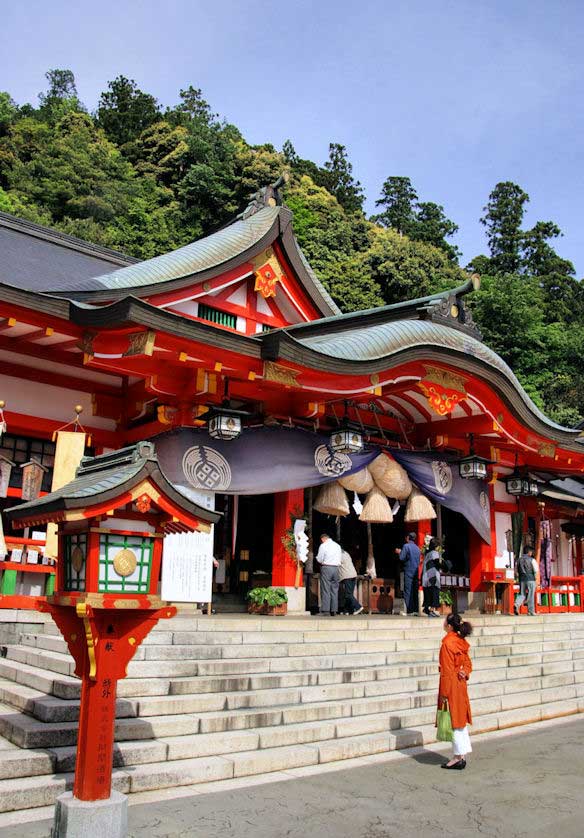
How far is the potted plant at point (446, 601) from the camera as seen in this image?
16.2 meters

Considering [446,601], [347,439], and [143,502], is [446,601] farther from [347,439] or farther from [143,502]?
[143,502]

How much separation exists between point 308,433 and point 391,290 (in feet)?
102

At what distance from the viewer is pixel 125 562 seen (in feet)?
17.4

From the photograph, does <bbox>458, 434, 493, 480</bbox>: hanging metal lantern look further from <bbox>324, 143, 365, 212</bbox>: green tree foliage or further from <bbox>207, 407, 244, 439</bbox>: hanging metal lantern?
<bbox>324, 143, 365, 212</bbox>: green tree foliage

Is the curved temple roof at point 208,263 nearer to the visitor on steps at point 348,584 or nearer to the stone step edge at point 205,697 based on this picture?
the visitor on steps at point 348,584

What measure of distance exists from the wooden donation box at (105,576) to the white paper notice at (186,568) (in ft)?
17.6

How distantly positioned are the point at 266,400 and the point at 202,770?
290 inches

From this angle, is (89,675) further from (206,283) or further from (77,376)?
(206,283)

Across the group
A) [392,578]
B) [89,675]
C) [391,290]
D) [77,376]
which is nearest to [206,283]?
[77,376]

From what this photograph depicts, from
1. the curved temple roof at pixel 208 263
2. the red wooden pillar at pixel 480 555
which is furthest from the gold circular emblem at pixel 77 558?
the red wooden pillar at pixel 480 555

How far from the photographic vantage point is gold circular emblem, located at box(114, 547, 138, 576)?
5262mm

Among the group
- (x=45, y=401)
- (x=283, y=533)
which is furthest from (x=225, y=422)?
(x=45, y=401)

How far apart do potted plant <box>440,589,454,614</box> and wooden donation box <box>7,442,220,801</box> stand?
1184 centimetres

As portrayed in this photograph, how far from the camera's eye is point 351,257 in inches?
1698
